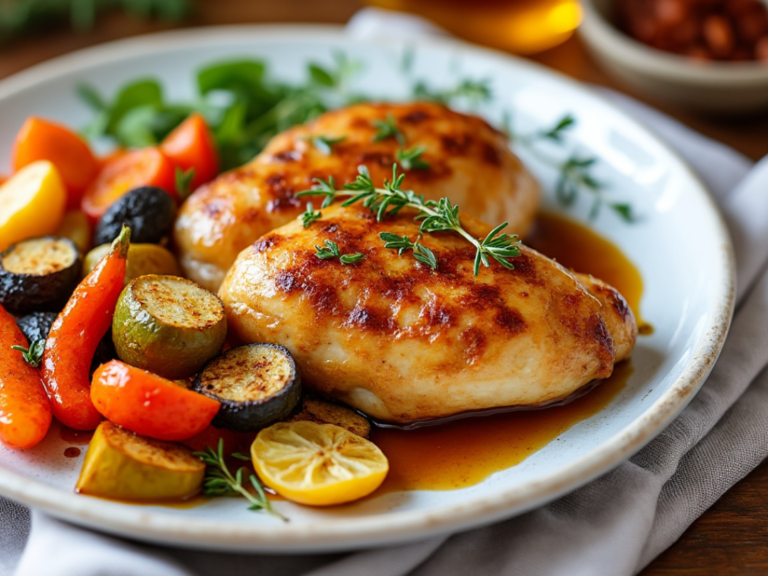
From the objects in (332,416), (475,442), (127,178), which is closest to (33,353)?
(332,416)

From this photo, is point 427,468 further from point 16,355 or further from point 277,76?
point 277,76

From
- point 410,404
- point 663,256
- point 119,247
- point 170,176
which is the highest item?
point 119,247

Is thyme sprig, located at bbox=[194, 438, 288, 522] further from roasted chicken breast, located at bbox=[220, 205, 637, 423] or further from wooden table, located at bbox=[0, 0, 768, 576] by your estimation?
wooden table, located at bbox=[0, 0, 768, 576]

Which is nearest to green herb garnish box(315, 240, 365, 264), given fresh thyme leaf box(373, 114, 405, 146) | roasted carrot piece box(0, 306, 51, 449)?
fresh thyme leaf box(373, 114, 405, 146)

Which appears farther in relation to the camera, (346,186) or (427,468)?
(346,186)

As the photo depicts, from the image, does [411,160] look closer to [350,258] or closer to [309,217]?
[309,217]

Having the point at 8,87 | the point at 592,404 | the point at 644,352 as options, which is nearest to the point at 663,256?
the point at 644,352

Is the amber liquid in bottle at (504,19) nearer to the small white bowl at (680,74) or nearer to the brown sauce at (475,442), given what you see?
the small white bowl at (680,74)
